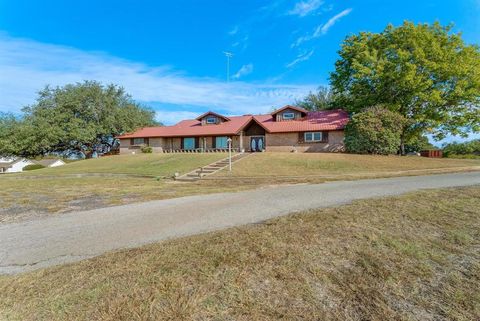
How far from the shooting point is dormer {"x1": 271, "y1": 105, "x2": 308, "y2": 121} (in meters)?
34.4

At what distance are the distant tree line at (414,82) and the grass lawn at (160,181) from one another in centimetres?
539

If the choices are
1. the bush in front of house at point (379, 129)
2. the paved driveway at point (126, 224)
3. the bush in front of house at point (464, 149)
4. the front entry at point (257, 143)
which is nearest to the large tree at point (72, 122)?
the front entry at point (257, 143)

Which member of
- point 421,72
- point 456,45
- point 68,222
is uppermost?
point 456,45

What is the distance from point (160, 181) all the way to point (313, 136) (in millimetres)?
20942

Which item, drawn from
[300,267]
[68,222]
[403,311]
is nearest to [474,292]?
[403,311]

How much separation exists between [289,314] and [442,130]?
33.0m

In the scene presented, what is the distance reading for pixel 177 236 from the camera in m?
5.02

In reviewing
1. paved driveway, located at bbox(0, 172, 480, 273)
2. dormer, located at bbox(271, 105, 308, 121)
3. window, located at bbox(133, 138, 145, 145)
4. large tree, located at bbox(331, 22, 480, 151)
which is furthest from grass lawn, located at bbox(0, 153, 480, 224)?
window, located at bbox(133, 138, 145, 145)

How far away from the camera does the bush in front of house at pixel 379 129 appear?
79.7 feet

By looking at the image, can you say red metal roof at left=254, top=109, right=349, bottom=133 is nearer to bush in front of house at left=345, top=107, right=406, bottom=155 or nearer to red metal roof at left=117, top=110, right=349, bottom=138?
red metal roof at left=117, top=110, right=349, bottom=138

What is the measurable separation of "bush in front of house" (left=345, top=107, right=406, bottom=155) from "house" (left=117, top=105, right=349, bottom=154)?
13.5ft

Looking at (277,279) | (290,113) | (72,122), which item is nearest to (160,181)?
(277,279)

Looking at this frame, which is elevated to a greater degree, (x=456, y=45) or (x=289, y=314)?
(x=456, y=45)

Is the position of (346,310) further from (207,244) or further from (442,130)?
(442,130)
